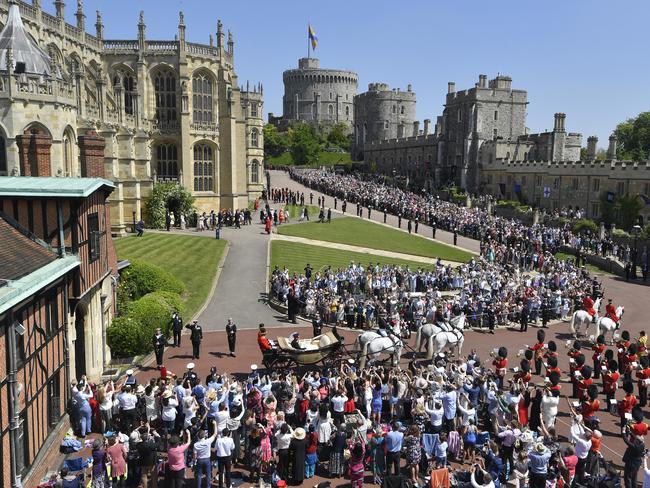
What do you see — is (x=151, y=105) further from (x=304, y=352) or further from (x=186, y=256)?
(x=304, y=352)

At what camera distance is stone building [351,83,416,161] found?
10994 cm

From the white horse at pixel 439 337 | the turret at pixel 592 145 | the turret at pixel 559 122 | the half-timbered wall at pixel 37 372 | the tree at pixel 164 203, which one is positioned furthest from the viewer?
→ the turret at pixel 559 122

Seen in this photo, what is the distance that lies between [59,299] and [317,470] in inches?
291

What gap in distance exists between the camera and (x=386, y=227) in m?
49.3

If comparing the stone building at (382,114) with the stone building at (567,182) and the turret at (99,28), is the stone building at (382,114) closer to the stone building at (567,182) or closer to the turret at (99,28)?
the stone building at (567,182)

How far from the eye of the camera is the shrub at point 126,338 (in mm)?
18922

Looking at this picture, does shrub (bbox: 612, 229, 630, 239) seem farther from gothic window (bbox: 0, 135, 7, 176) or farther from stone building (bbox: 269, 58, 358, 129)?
stone building (bbox: 269, 58, 358, 129)

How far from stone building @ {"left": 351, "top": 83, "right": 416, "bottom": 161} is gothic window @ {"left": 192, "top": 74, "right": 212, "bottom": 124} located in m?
57.8

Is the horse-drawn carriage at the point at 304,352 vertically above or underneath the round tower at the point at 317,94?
underneath

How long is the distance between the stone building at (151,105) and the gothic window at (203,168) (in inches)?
3.7

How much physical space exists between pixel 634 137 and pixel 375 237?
211 feet

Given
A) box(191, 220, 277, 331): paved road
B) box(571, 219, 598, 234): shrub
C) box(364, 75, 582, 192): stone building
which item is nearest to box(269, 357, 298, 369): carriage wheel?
box(191, 220, 277, 331): paved road

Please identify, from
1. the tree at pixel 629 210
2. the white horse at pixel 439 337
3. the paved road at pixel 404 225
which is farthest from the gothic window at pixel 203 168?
the white horse at pixel 439 337

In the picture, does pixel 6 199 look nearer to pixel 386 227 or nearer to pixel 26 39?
pixel 26 39
